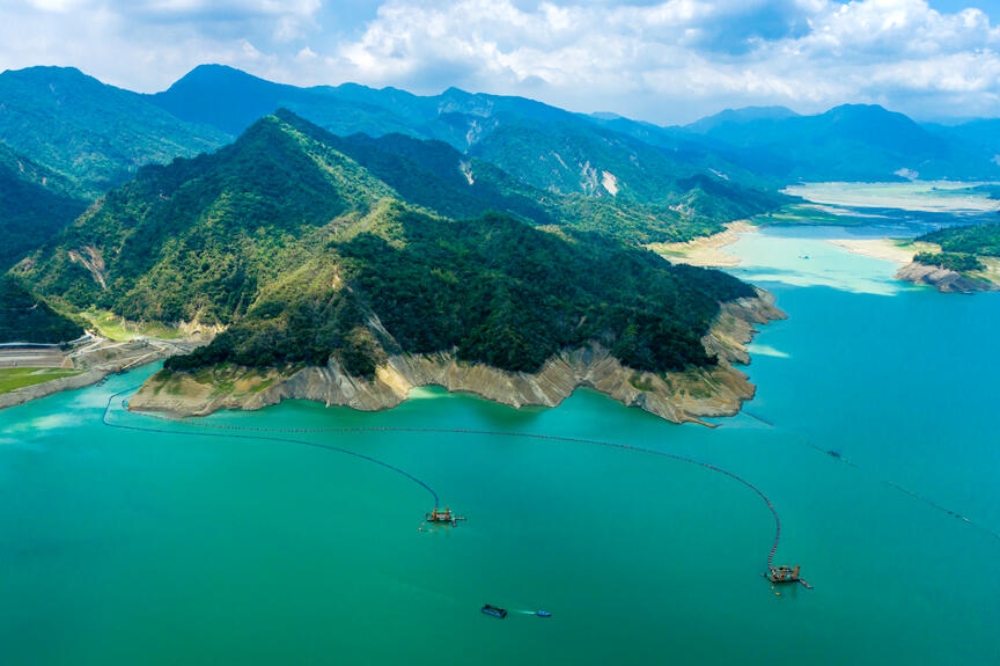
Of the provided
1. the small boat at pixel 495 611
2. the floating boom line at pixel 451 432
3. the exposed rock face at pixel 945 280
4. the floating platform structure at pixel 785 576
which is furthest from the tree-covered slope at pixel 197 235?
the exposed rock face at pixel 945 280

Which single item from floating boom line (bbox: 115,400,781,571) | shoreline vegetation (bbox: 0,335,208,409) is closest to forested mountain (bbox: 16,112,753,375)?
floating boom line (bbox: 115,400,781,571)

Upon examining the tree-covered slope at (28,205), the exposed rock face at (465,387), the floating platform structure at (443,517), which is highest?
the tree-covered slope at (28,205)

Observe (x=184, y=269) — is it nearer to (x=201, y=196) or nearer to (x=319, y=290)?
(x=201, y=196)

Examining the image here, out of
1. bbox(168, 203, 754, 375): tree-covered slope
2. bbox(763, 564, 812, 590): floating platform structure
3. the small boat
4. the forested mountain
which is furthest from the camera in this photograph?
the forested mountain

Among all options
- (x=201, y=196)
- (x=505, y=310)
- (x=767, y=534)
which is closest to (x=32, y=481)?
(x=505, y=310)

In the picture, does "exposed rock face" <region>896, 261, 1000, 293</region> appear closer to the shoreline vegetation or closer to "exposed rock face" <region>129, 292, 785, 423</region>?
"exposed rock face" <region>129, 292, 785, 423</region>

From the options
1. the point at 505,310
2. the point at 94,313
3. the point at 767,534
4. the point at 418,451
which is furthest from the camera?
the point at 94,313

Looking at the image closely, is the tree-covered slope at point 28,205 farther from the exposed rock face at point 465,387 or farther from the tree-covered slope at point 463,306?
the exposed rock face at point 465,387
